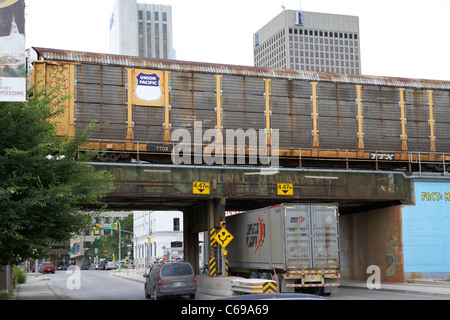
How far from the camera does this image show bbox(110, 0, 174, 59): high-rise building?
19500 centimetres

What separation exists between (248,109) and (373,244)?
38.1ft

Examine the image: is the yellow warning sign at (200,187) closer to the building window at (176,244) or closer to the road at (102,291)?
the road at (102,291)

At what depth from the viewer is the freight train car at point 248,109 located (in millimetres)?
28281

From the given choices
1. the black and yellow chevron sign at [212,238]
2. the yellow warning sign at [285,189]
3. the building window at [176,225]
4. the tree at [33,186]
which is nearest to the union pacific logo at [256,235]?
the black and yellow chevron sign at [212,238]

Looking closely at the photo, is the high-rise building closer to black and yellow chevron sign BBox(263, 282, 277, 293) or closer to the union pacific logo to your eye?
the union pacific logo

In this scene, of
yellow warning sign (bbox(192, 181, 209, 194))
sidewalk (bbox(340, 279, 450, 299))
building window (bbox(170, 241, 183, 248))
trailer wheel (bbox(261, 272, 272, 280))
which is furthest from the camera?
building window (bbox(170, 241, 183, 248))

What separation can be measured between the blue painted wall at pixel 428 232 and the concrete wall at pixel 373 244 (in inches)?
19.7

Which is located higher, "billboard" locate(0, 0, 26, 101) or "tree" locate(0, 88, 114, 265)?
"billboard" locate(0, 0, 26, 101)

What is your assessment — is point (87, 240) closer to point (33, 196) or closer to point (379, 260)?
point (379, 260)

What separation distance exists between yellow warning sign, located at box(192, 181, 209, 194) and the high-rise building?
17027 centimetres

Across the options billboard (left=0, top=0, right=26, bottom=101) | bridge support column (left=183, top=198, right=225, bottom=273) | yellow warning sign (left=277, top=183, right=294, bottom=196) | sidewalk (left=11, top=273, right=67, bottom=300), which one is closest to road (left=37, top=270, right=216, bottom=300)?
sidewalk (left=11, top=273, right=67, bottom=300)

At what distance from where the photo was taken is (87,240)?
508 ft

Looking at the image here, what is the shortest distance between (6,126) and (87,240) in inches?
5704
